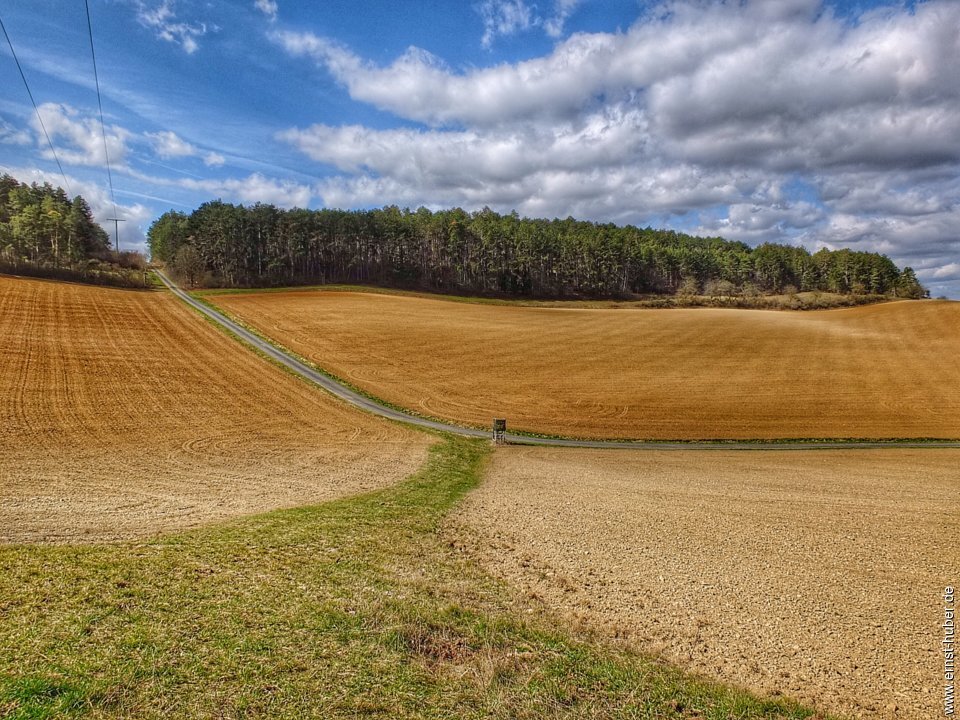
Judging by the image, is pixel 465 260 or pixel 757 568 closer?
pixel 757 568

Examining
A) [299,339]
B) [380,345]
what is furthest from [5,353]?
[380,345]

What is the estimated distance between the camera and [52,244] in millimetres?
97250

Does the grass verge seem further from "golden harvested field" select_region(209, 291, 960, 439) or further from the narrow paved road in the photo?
"golden harvested field" select_region(209, 291, 960, 439)

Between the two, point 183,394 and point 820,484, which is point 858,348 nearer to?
point 820,484

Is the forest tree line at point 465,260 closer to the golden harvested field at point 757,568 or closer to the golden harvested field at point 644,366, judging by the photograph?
the golden harvested field at point 644,366

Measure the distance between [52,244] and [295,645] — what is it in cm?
12593

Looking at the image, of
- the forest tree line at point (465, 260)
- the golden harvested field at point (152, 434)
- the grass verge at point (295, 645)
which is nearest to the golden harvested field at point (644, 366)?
the golden harvested field at point (152, 434)

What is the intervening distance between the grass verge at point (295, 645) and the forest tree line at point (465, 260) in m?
93.6

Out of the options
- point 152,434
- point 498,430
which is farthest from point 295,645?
point 152,434

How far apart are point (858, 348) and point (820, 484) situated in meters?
46.5

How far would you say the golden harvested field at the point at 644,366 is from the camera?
34938mm

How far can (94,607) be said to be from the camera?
7.36 m

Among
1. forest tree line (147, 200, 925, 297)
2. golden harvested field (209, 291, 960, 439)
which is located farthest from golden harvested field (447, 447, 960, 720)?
forest tree line (147, 200, 925, 297)

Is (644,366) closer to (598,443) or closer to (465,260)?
(598,443)
